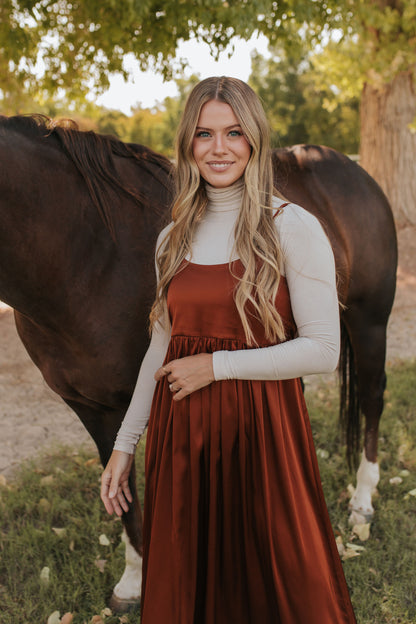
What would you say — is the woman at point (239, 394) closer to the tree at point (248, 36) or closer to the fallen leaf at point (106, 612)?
the fallen leaf at point (106, 612)

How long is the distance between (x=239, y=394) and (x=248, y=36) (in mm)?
3733

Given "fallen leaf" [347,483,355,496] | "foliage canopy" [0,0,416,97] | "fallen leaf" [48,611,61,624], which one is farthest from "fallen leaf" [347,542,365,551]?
"foliage canopy" [0,0,416,97]

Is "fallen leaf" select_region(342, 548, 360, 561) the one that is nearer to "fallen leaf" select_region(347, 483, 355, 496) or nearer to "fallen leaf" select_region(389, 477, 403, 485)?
"fallen leaf" select_region(347, 483, 355, 496)

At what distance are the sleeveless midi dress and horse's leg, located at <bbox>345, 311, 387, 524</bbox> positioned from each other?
1.55 metres

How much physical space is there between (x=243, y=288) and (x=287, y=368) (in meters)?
0.25

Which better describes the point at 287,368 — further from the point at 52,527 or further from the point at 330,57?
the point at 330,57

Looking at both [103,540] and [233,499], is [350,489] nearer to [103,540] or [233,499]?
[103,540]

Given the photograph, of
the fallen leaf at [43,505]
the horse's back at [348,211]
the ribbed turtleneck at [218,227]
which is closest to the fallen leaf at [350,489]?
the horse's back at [348,211]

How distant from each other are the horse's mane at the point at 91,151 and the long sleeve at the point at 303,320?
2.70ft

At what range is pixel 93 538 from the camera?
2822mm

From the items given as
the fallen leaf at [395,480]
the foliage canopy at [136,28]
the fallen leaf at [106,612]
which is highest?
the foliage canopy at [136,28]

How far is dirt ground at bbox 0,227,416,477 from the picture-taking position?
13.4ft

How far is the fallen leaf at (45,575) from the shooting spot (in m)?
2.50

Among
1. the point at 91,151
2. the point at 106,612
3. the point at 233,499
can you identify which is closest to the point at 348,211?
the point at 91,151
